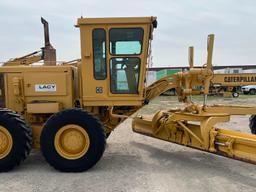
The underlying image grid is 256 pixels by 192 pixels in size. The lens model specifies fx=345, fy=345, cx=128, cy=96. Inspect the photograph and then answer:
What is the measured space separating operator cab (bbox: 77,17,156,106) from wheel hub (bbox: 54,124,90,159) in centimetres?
70

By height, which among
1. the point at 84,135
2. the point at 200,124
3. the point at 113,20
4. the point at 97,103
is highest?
the point at 113,20

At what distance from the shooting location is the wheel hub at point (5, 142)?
6.14 meters

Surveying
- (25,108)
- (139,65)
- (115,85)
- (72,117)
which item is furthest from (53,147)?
(139,65)

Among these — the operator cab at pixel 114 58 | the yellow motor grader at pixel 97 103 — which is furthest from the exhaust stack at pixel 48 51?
the operator cab at pixel 114 58

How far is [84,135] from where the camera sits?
6184 millimetres

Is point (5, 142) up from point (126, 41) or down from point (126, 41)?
down

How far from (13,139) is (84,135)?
125 centimetres

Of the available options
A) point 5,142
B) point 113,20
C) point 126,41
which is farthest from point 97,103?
point 5,142

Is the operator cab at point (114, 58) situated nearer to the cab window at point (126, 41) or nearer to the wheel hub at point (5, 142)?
the cab window at point (126, 41)

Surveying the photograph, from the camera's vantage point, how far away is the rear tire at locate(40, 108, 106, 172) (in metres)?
6.13

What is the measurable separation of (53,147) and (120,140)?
310 cm

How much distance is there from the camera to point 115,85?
6.62 metres

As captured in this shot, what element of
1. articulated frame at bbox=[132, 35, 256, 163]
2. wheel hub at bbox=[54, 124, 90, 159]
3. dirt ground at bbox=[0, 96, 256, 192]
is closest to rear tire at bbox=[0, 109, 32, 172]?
dirt ground at bbox=[0, 96, 256, 192]

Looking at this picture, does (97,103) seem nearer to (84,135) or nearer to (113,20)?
(84,135)
